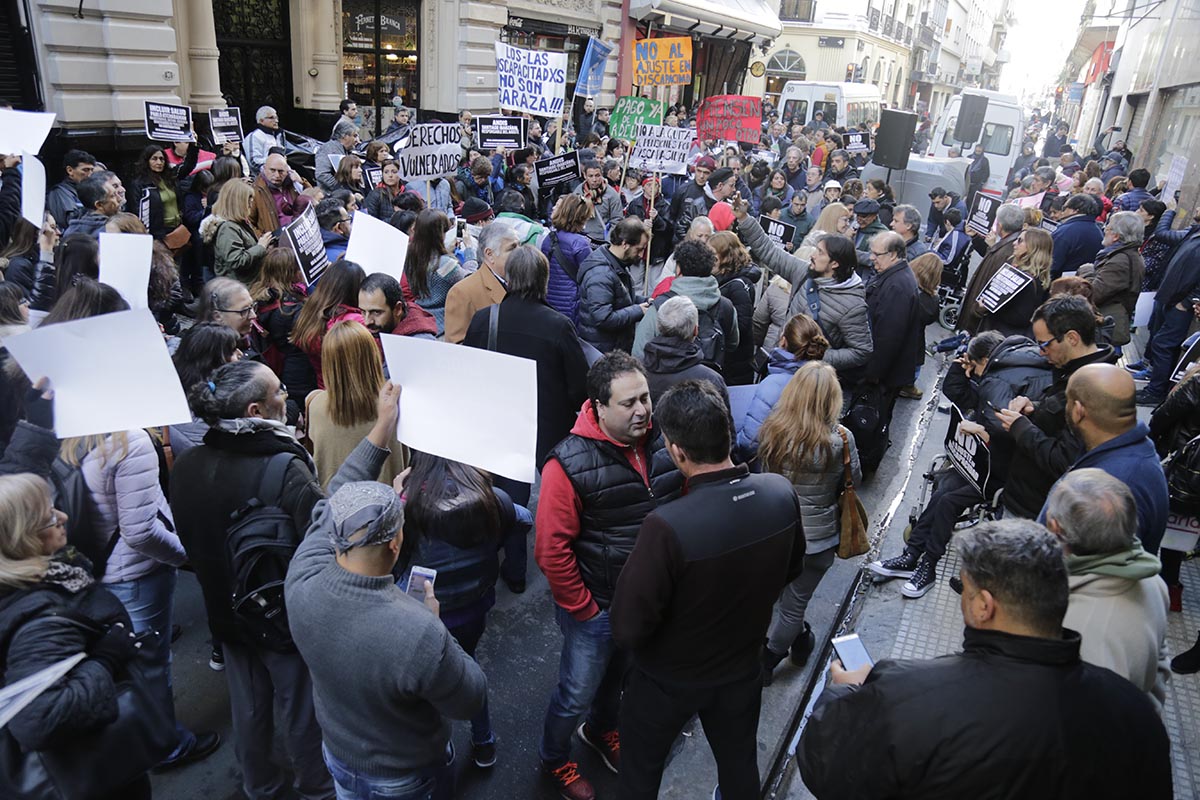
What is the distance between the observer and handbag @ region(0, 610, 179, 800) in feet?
6.96

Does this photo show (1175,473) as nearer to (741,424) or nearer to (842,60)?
(741,424)

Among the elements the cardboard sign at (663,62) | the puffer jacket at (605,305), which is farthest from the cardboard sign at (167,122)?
the cardboard sign at (663,62)

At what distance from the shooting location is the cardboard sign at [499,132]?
9062 millimetres

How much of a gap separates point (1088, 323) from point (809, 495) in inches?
61.6

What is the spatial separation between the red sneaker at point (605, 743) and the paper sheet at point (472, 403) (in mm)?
1481

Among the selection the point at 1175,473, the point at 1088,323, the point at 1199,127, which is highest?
the point at 1199,127

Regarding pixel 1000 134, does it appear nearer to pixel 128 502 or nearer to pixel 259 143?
pixel 259 143

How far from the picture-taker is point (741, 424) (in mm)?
3932

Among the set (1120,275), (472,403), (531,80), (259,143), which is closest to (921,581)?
(472,403)

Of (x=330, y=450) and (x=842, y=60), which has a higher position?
(x=842, y=60)

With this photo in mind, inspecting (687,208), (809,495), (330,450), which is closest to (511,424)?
(330,450)

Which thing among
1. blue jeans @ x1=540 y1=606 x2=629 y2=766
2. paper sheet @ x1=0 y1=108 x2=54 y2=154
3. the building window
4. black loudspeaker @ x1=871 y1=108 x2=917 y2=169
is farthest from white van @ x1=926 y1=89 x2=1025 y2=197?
the building window

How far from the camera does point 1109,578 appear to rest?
2.38 m

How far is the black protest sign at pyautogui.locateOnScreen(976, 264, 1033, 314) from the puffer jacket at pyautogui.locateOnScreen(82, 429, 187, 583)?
18.9 feet
